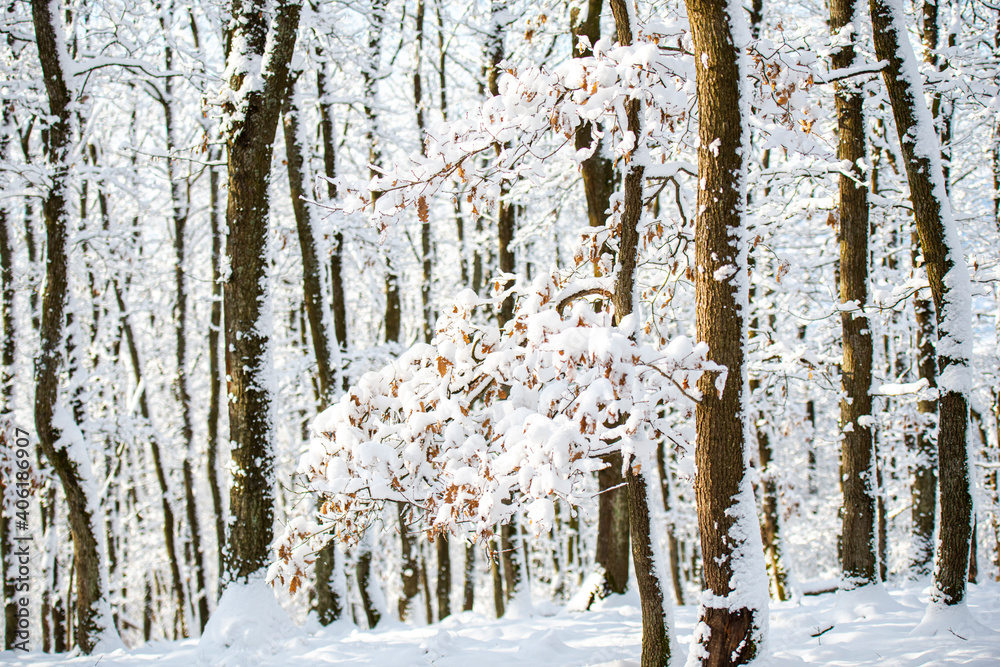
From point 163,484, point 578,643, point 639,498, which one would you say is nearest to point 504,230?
point 578,643

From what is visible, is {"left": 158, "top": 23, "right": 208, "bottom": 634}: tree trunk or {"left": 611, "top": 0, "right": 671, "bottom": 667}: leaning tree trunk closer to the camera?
{"left": 611, "top": 0, "right": 671, "bottom": 667}: leaning tree trunk

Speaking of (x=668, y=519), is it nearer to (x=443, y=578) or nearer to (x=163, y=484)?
(x=443, y=578)

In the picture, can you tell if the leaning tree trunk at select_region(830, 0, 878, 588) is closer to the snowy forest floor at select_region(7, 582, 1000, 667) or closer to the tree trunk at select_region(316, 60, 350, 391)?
the snowy forest floor at select_region(7, 582, 1000, 667)

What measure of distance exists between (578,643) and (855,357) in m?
4.50

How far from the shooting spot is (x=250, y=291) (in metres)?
5.69

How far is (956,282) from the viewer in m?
5.79

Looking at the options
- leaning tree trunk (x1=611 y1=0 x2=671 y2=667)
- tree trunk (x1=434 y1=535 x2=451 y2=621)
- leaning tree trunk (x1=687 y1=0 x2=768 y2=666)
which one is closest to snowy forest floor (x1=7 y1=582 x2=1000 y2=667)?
leaning tree trunk (x1=611 y1=0 x2=671 y2=667)

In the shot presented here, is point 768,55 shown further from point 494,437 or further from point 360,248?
point 360,248

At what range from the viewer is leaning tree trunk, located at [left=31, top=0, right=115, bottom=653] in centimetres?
759

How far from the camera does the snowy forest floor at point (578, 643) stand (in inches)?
191

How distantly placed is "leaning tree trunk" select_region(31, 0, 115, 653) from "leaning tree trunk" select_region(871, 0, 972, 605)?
892 centimetres

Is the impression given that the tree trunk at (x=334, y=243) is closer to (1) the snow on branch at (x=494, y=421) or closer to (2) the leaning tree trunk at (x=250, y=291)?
(2) the leaning tree trunk at (x=250, y=291)

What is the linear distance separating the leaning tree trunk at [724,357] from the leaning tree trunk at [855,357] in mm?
4233

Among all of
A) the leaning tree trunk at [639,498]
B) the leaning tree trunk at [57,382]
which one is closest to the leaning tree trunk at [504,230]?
the leaning tree trunk at [639,498]
